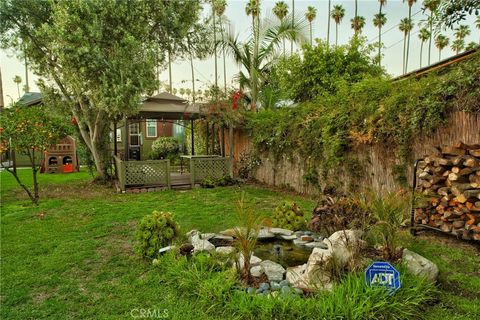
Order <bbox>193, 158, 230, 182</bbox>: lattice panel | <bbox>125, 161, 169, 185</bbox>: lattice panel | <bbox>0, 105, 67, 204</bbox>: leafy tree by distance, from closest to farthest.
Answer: <bbox>0, 105, 67, 204</bbox>: leafy tree, <bbox>125, 161, 169, 185</bbox>: lattice panel, <bbox>193, 158, 230, 182</bbox>: lattice panel

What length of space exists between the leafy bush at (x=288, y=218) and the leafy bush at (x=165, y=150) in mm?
10416

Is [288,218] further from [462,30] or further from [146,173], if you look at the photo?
[146,173]

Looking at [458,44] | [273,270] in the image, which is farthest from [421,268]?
[458,44]

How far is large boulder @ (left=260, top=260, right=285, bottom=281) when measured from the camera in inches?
106

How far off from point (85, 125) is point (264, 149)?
207 inches

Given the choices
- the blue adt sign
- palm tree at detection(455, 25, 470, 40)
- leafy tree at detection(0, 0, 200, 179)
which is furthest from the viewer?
leafy tree at detection(0, 0, 200, 179)

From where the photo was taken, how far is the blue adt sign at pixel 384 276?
2295 millimetres

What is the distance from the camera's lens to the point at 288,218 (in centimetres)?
424

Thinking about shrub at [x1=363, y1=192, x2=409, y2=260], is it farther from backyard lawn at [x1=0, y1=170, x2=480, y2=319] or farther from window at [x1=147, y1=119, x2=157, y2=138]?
window at [x1=147, y1=119, x2=157, y2=138]

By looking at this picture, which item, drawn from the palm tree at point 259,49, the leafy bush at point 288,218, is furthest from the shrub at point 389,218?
the palm tree at point 259,49

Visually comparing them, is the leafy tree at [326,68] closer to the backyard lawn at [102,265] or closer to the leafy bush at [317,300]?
the backyard lawn at [102,265]

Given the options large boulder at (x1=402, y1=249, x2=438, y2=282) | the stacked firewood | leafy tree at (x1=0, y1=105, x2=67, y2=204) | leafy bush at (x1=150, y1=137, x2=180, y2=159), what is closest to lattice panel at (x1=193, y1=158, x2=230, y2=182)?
leafy tree at (x1=0, y1=105, x2=67, y2=204)

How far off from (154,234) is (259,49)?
31.7 ft

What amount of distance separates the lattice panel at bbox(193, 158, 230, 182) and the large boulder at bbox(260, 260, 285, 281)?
596 cm
